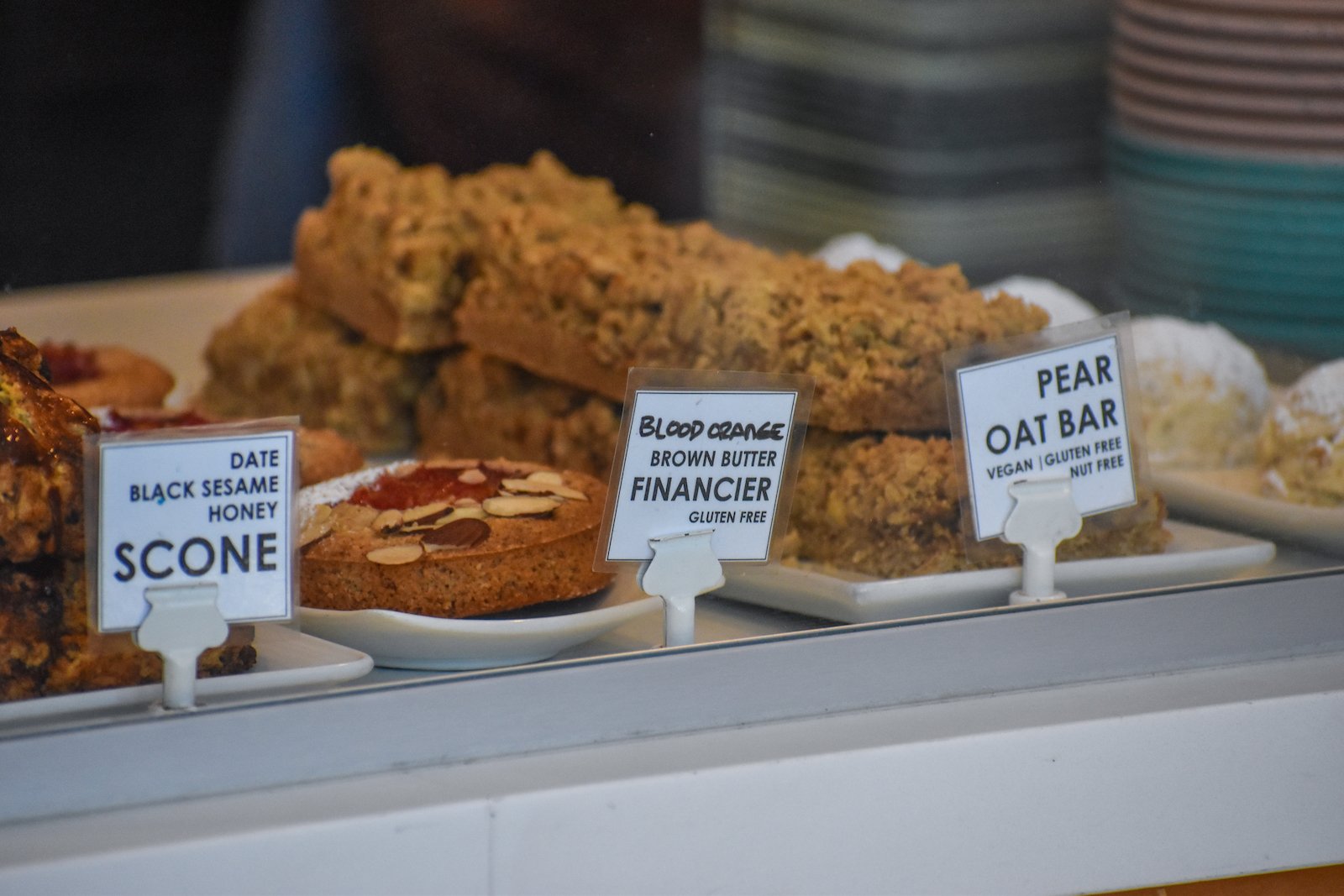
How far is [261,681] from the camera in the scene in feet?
3.36

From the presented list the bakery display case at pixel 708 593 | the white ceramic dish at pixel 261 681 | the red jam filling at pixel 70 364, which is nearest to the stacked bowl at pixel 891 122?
the bakery display case at pixel 708 593

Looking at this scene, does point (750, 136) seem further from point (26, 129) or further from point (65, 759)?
point (65, 759)

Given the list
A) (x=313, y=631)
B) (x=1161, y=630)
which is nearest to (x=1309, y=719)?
(x=1161, y=630)

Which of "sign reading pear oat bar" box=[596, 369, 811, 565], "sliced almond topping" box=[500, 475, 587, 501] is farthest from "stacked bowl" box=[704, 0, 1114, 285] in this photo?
"sign reading pear oat bar" box=[596, 369, 811, 565]

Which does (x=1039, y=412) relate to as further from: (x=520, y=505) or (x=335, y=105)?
(x=335, y=105)

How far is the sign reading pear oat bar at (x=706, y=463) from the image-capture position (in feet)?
3.58

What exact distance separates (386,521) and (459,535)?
0.21 ft

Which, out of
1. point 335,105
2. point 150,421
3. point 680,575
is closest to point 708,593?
point 680,575

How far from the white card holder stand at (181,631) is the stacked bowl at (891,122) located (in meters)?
1.25

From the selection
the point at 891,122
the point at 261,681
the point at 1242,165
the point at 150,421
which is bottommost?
the point at 261,681

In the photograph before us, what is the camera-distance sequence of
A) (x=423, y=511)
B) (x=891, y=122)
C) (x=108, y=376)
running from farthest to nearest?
(x=891, y=122) < (x=108, y=376) < (x=423, y=511)

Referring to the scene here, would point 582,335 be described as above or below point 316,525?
above

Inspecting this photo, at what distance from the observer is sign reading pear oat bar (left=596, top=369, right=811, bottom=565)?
3.58 ft

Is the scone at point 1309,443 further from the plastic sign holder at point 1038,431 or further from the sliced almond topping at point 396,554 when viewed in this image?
the sliced almond topping at point 396,554
